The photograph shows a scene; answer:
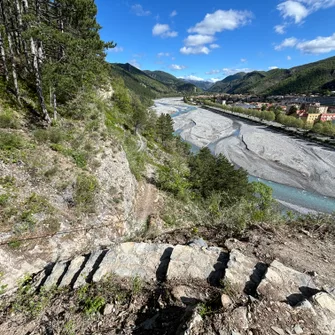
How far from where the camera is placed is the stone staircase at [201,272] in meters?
4.52

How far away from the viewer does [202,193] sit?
22828mm

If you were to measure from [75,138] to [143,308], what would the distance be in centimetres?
1283

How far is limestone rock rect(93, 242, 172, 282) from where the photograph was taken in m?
5.90

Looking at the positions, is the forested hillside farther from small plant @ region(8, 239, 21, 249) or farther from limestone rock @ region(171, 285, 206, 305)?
limestone rock @ region(171, 285, 206, 305)

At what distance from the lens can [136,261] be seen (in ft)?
20.7

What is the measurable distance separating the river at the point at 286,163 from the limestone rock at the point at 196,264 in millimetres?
26590

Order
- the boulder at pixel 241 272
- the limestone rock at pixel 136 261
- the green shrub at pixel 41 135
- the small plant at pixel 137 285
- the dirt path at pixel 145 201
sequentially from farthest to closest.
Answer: the dirt path at pixel 145 201
the green shrub at pixel 41 135
the limestone rock at pixel 136 261
the small plant at pixel 137 285
the boulder at pixel 241 272

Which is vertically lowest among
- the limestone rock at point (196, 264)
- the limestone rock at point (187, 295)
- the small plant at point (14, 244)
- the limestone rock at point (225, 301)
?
the small plant at point (14, 244)

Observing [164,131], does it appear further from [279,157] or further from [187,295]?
[187,295]

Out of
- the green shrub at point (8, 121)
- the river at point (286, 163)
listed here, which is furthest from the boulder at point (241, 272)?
the river at point (286, 163)

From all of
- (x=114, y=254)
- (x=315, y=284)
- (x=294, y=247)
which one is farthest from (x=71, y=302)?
(x=294, y=247)

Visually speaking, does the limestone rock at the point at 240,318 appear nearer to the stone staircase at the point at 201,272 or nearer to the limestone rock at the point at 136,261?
the stone staircase at the point at 201,272

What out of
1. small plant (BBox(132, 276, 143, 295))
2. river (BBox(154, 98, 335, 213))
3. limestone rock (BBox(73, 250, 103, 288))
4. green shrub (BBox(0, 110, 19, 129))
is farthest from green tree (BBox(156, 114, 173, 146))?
small plant (BBox(132, 276, 143, 295))

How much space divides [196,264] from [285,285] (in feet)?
7.52
